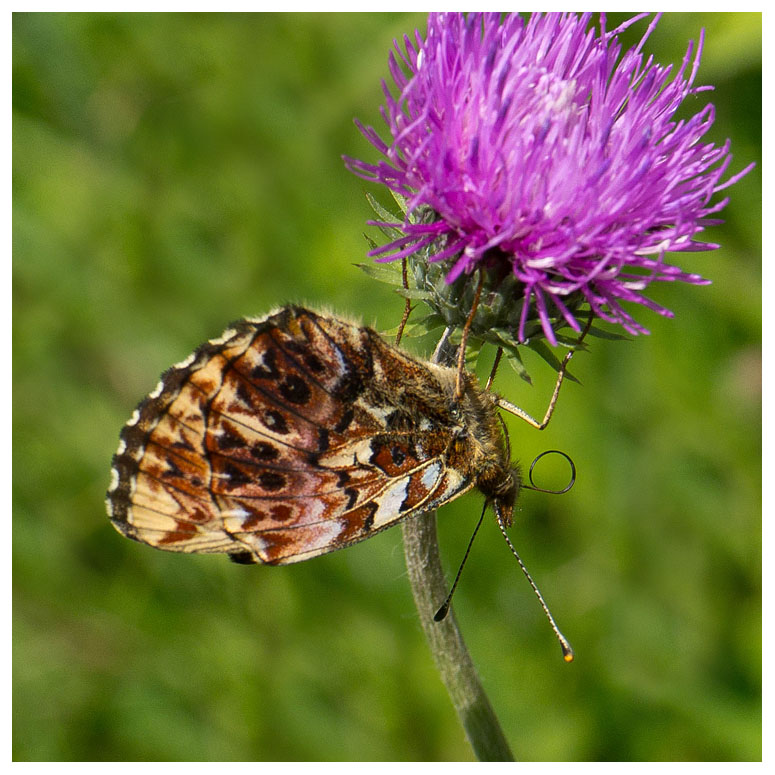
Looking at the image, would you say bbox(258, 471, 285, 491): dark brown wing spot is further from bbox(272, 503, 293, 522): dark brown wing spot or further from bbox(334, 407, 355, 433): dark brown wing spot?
bbox(334, 407, 355, 433): dark brown wing spot

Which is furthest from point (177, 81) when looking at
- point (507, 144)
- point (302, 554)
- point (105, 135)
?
point (302, 554)

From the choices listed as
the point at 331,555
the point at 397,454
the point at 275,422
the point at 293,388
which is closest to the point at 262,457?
the point at 275,422

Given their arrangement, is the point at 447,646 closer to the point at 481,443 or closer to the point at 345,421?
the point at 481,443

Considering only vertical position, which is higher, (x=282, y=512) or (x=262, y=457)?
(x=262, y=457)

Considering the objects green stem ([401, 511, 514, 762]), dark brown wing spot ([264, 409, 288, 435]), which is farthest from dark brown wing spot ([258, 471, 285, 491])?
green stem ([401, 511, 514, 762])

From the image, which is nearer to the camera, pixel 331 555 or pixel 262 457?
pixel 262 457

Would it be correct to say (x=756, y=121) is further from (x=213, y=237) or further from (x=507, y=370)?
(x=213, y=237)

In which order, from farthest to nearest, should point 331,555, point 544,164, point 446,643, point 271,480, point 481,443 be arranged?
point 331,555
point 446,643
point 481,443
point 271,480
point 544,164
